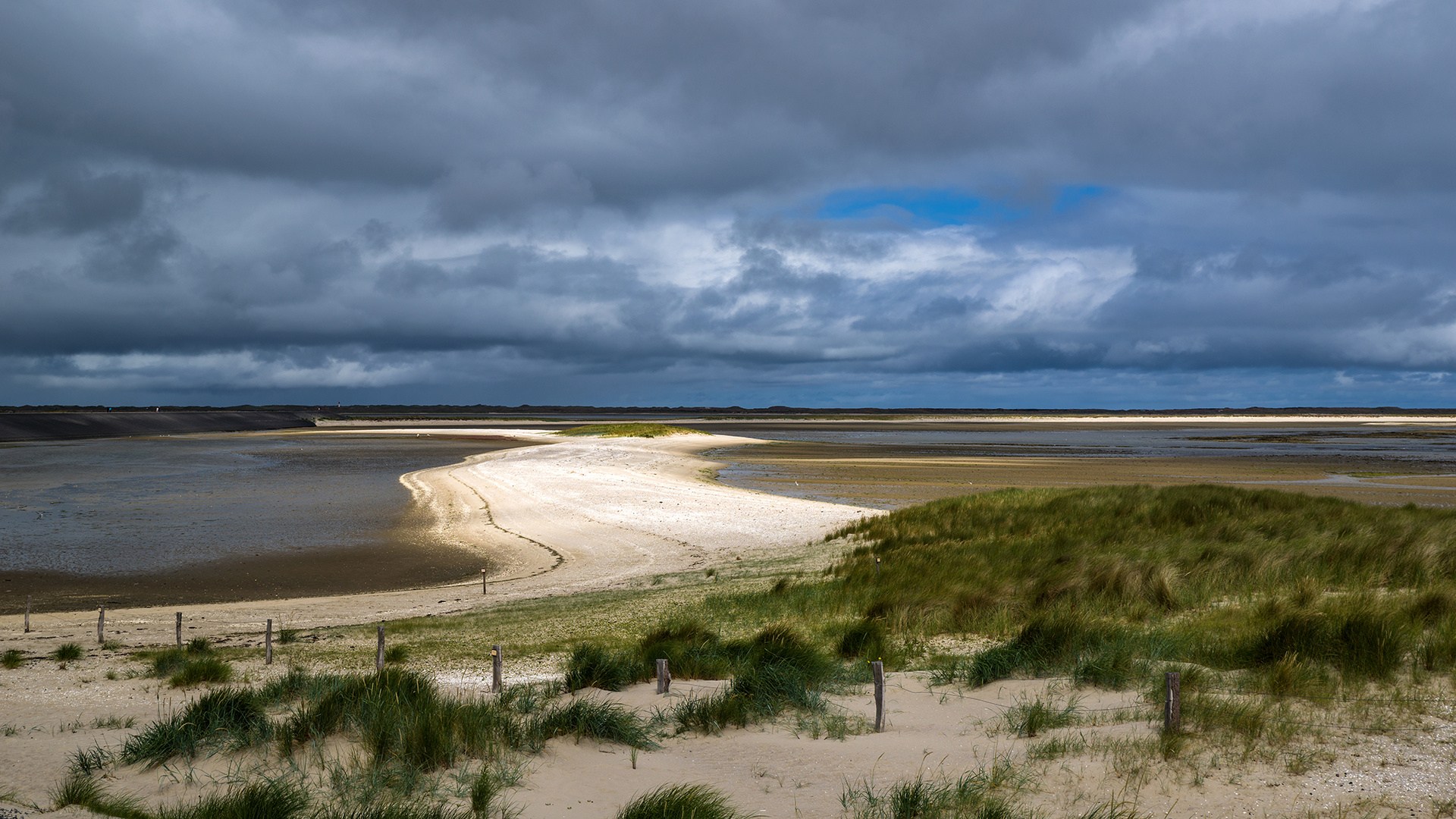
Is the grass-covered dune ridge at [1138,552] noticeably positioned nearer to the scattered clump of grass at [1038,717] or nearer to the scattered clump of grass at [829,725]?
the scattered clump of grass at [1038,717]

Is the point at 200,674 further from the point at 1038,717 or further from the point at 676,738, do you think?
the point at 1038,717

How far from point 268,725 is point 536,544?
18.8 m

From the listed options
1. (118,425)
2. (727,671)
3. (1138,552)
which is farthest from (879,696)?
(118,425)

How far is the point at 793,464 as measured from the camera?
56.5 meters

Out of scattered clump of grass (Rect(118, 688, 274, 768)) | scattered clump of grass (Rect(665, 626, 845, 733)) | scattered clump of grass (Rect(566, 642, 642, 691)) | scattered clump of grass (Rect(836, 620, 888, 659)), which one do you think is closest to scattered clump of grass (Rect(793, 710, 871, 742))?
scattered clump of grass (Rect(665, 626, 845, 733))

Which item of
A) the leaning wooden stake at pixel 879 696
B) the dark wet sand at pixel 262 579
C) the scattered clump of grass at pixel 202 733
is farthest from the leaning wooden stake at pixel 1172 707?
the dark wet sand at pixel 262 579

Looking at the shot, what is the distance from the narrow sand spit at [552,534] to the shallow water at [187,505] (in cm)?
340

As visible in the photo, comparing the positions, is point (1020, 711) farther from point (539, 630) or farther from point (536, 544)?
point (536, 544)

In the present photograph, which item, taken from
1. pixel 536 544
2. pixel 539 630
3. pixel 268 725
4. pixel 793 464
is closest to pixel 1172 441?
pixel 793 464

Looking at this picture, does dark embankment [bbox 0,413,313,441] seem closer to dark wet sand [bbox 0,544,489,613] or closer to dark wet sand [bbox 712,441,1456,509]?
dark wet sand [bbox 712,441,1456,509]

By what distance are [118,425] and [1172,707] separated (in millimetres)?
140096

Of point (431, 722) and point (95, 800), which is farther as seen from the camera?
point (431, 722)

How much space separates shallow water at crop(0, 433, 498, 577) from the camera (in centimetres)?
2570

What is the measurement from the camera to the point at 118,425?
114938mm
